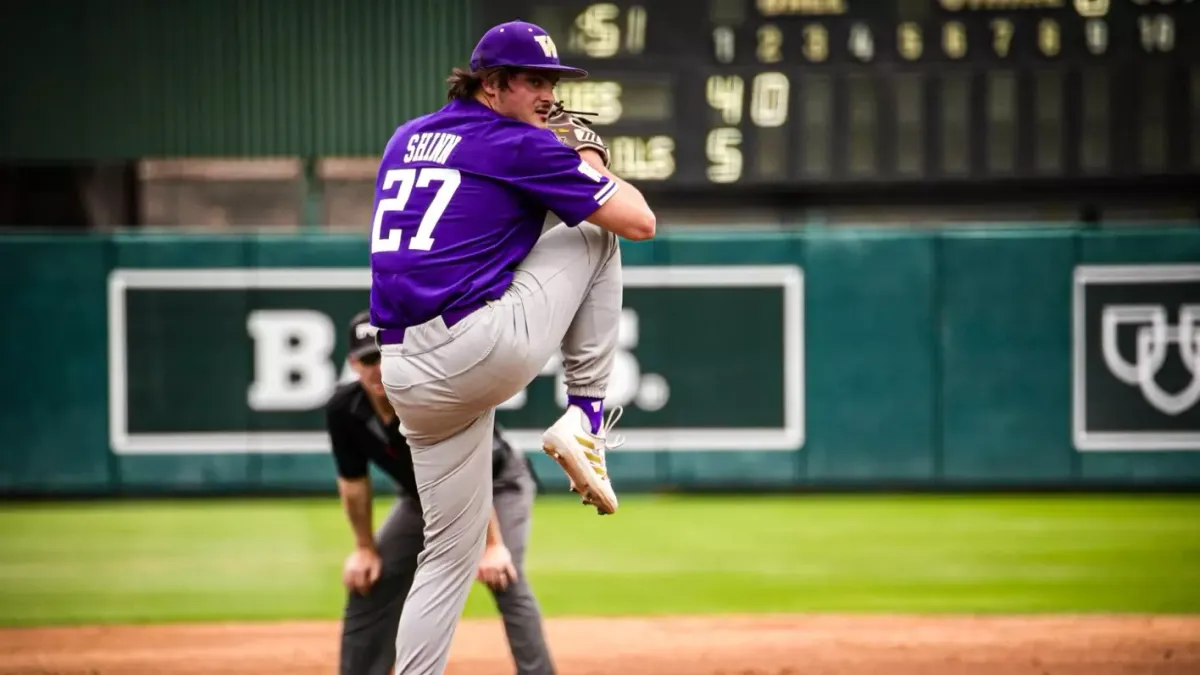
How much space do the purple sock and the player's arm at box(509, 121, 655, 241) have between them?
0.36 metres

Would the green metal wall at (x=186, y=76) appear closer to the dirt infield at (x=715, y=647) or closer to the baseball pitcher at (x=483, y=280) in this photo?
the dirt infield at (x=715, y=647)

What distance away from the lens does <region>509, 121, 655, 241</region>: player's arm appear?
275 cm

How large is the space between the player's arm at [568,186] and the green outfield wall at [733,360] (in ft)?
18.4

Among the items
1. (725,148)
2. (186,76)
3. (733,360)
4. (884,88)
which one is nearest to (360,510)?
(725,148)

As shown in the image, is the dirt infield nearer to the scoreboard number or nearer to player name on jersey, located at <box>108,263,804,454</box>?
player name on jersey, located at <box>108,263,804,454</box>

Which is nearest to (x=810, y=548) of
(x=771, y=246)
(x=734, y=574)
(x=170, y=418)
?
(x=734, y=574)

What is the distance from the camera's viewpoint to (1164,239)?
8.38 metres

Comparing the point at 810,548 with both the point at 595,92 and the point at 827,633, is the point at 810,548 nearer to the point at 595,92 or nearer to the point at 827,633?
the point at 827,633

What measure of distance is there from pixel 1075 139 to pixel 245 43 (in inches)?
190

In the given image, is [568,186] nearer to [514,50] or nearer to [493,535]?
[514,50]

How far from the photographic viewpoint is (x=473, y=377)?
108 inches

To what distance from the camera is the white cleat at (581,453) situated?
289 cm

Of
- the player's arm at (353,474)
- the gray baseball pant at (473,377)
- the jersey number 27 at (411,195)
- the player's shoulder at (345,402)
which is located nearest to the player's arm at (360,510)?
the player's arm at (353,474)

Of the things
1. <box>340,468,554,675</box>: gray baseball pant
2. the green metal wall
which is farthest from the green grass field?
the green metal wall
